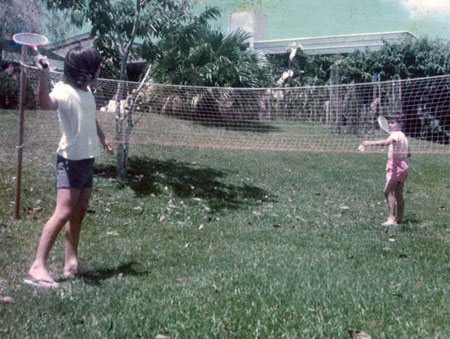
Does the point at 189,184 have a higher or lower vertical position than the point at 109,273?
higher

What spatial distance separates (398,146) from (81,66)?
471 centimetres

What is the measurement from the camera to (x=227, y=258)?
497 cm

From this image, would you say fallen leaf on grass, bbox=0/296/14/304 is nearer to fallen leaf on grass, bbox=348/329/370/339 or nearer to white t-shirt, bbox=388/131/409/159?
fallen leaf on grass, bbox=348/329/370/339

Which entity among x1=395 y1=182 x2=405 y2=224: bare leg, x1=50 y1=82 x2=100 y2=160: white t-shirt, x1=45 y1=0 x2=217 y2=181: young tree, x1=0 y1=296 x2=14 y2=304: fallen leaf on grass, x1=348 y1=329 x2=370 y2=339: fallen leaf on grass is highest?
x1=45 y1=0 x2=217 y2=181: young tree

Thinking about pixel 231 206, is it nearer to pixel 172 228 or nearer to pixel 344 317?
pixel 172 228

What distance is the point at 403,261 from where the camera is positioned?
5027mm

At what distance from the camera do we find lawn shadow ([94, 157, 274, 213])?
8.14m

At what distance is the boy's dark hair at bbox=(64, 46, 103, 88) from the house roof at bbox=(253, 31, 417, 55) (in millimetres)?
18730

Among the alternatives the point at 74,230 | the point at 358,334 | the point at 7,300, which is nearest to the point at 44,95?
the point at 74,230

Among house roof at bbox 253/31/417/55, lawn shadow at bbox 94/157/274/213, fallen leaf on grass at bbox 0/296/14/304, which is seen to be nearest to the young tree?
lawn shadow at bbox 94/157/274/213

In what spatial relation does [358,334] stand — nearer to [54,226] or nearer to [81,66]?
[54,226]

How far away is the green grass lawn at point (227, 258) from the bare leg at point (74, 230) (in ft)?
0.59

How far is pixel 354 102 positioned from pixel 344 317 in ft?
40.9

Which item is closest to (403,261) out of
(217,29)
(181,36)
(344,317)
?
(344,317)
